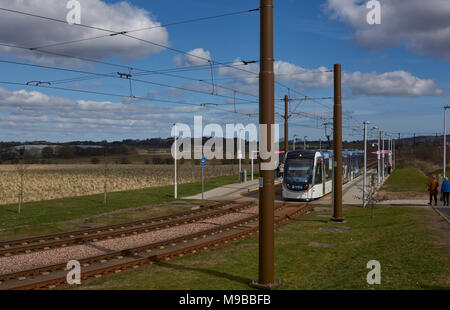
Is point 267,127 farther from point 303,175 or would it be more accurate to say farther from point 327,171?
point 327,171

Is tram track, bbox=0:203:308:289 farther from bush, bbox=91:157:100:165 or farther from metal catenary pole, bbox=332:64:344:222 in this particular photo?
bush, bbox=91:157:100:165

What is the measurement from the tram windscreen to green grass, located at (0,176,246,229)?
8.26m

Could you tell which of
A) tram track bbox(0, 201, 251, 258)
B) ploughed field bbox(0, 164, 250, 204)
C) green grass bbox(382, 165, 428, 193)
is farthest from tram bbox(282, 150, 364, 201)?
ploughed field bbox(0, 164, 250, 204)

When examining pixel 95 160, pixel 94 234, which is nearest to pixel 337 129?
pixel 94 234

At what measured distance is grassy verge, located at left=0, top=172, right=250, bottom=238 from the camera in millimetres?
18609

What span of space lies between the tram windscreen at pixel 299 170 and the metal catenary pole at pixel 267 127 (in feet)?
60.1

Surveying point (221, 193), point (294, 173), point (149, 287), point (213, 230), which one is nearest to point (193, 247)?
point (213, 230)

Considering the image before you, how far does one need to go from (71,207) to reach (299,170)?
46.6ft

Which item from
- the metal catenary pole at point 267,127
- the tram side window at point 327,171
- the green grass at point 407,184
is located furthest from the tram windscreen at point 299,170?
the metal catenary pole at point 267,127

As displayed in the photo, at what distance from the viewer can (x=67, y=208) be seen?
23.3 m

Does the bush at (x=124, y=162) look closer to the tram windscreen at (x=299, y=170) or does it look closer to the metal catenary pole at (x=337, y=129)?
the tram windscreen at (x=299, y=170)

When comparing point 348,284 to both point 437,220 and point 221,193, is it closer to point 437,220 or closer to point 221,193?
point 437,220

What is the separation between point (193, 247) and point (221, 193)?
19757mm
